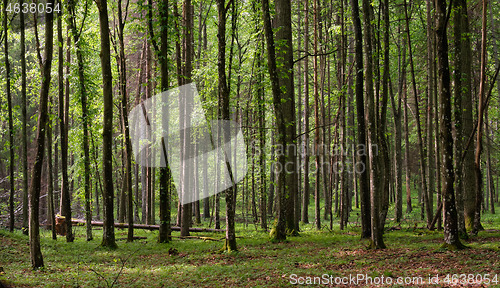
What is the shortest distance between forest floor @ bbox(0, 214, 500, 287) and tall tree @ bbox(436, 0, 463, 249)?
1.61ft

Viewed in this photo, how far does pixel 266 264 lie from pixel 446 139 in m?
5.04

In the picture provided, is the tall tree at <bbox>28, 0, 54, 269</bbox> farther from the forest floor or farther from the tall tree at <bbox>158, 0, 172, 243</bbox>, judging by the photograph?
the tall tree at <bbox>158, 0, 172, 243</bbox>

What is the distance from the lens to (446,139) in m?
8.16

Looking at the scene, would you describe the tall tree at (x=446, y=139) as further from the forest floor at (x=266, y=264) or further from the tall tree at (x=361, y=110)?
the tall tree at (x=361, y=110)

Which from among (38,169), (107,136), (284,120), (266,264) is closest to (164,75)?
(107,136)

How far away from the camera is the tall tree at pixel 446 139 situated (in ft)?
26.6

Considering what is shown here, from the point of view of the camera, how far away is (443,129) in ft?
26.9

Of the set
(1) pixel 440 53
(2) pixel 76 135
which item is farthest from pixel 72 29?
(1) pixel 440 53

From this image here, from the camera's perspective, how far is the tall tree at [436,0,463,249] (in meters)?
8.09

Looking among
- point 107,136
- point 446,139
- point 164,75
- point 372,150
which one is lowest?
point 372,150

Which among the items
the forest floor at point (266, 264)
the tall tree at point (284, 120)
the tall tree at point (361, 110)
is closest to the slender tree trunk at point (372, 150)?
the forest floor at point (266, 264)

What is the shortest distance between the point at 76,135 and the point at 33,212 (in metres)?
6.64

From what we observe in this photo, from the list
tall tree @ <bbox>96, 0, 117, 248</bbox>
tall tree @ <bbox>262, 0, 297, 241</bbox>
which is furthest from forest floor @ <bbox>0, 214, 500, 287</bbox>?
tall tree @ <bbox>262, 0, 297, 241</bbox>

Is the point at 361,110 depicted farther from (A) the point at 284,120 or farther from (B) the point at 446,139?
(B) the point at 446,139
